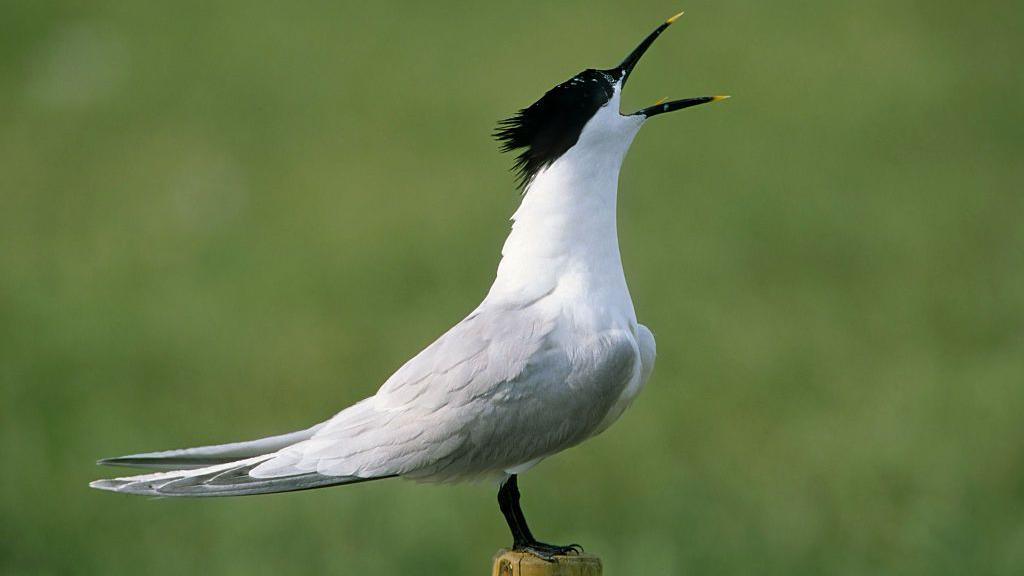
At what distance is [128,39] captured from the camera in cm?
1481

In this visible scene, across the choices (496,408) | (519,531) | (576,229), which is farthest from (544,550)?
(576,229)

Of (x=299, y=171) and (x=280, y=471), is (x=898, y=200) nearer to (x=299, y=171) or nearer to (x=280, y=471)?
(x=299, y=171)

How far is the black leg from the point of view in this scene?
3.49m

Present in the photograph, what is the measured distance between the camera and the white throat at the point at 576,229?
3572 millimetres

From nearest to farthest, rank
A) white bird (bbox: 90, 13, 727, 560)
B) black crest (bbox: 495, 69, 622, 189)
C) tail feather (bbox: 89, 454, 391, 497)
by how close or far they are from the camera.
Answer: tail feather (bbox: 89, 454, 391, 497)
white bird (bbox: 90, 13, 727, 560)
black crest (bbox: 495, 69, 622, 189)

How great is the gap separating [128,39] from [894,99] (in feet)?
27.5

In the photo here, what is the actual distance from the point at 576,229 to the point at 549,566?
0.91m

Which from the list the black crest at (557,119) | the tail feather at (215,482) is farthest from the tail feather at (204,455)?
the black crest at (557,119)

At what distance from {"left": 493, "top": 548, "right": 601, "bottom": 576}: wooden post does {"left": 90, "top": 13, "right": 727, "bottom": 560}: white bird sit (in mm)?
57

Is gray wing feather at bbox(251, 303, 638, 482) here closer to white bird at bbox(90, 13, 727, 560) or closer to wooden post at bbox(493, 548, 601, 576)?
white bird at bbox(90, 13, 727, 560)

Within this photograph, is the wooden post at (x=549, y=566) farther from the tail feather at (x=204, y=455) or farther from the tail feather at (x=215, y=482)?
the tail feather at (x=204, y=455)

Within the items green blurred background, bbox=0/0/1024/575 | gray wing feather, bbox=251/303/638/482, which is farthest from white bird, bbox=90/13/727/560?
green blurred background, bbox=0/0/1024/575

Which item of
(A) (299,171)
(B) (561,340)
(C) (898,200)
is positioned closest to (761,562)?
(B) (561,340)

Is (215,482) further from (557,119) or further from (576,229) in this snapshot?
(557,119)
